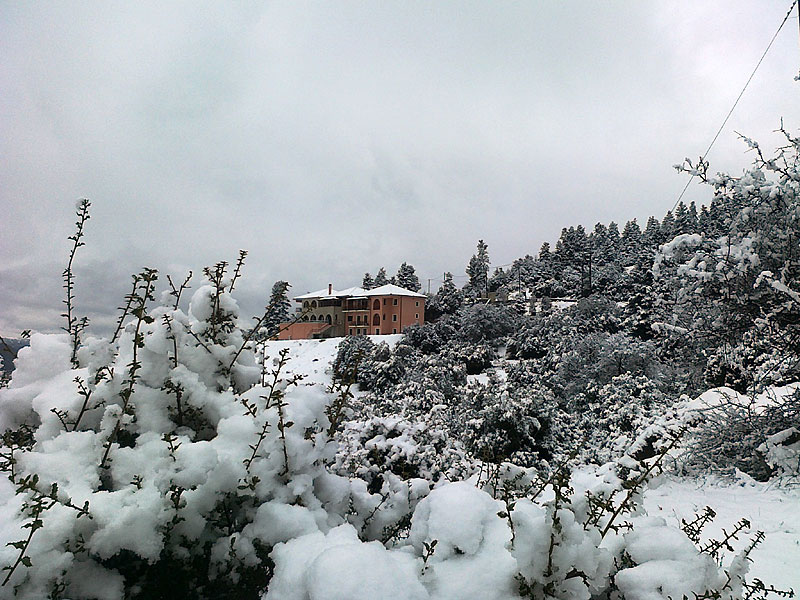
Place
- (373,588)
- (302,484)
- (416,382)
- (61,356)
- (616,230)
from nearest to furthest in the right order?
(373,588) → (302,484) → (61,356) → (416,382) → (616,230)

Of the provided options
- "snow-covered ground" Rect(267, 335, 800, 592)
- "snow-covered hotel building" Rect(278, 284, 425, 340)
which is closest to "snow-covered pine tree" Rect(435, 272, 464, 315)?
"snow-covered hotel building" Rect(278, 284, 425, 340)

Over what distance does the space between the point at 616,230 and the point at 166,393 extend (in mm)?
52482

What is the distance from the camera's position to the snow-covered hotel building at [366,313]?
36.1m

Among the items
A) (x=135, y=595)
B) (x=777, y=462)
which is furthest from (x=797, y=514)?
(x=135, y=595)

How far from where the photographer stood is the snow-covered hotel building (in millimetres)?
36062

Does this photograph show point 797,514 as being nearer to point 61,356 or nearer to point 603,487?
point 603,487

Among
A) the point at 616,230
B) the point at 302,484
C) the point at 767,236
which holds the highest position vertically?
the point at 616,230

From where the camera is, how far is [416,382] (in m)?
13.3

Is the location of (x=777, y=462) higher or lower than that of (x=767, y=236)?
lower

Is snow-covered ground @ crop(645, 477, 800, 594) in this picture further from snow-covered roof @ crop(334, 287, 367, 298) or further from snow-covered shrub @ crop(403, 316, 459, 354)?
snow-covered roof @ crop(334, 287, 367, 298)

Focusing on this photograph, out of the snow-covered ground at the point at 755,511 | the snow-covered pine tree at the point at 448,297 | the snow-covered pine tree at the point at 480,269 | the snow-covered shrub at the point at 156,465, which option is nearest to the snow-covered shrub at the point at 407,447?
the snow-covered ground at the point at 755,511

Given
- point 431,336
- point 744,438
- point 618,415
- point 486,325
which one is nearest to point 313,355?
point 431,336

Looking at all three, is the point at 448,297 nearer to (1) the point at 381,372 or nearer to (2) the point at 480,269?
(2) the point at 480,269

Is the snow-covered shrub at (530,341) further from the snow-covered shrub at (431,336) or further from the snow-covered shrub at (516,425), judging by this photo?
the snow-covered shrub at (516,425)
